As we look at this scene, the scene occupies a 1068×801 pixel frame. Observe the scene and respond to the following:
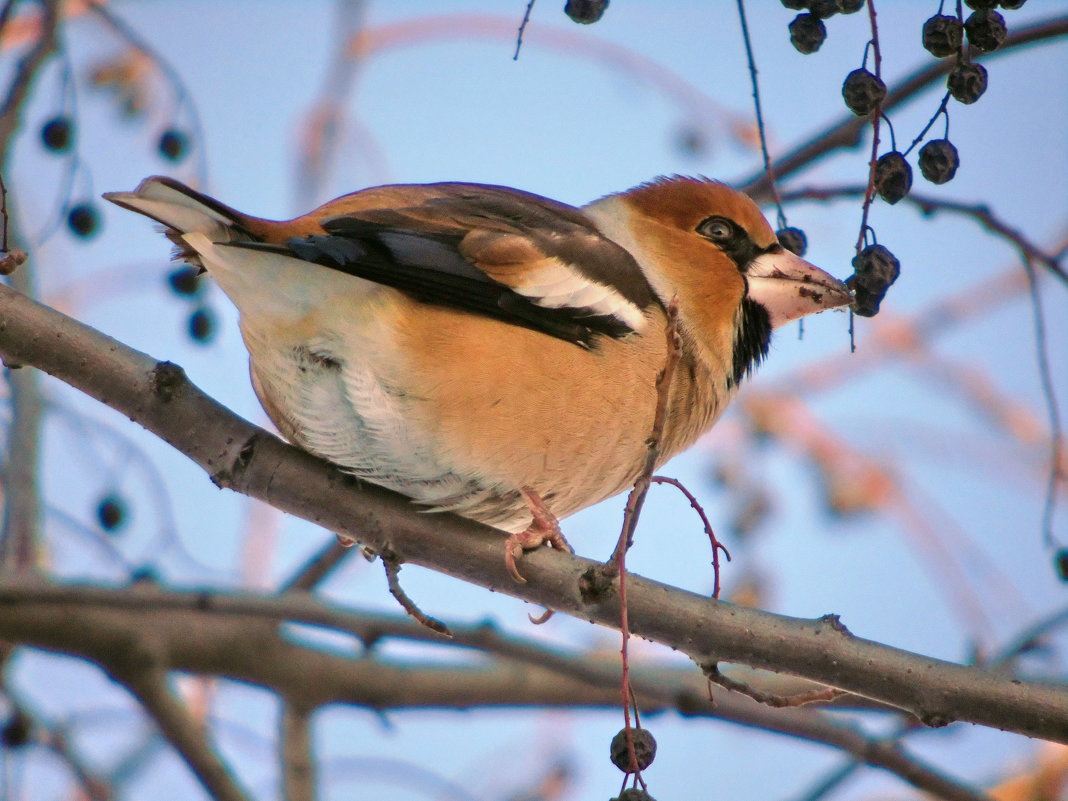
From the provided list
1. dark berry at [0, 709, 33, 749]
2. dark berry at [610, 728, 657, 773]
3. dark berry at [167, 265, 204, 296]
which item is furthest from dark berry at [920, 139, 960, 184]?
dark berry at [0, 709, 33, 749]

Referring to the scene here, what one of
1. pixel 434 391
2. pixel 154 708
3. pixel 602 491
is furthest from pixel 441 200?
pixel 154 708

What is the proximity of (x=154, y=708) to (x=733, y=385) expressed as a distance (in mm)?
2346

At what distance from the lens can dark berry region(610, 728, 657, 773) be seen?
246 cm

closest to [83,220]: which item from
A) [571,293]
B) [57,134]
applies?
[57,134]

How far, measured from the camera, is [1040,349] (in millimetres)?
3504

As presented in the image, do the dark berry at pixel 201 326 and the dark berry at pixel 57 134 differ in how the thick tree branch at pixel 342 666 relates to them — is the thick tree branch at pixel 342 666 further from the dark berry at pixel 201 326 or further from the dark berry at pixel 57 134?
the dark berry at pixel 57 134

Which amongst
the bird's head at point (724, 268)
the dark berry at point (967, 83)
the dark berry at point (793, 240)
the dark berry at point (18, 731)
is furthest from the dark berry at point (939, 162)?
the dark berry at point (18, 731)

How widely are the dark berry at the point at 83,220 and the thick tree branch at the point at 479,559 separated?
1.57 meters

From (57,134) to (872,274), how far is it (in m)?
2.85

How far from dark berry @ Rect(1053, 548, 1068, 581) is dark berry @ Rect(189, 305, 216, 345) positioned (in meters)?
2.98

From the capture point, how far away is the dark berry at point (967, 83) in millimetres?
2818

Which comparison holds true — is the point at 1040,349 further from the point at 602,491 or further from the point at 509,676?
the point at 509,676

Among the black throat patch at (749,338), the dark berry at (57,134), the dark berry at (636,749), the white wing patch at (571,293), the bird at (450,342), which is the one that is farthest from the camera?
the dark berry at (57,134)

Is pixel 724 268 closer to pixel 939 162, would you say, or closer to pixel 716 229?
pixel 716 229
